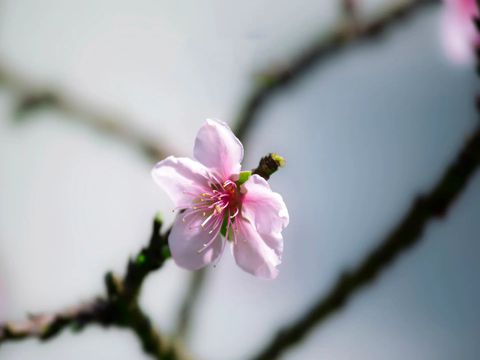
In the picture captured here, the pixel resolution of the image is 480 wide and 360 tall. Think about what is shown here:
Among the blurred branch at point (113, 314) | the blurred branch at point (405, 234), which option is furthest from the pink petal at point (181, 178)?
the blurred branch at point (405, 234)

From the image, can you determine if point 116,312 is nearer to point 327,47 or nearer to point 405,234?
point 405,234

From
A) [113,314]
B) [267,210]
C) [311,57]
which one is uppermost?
[311,57]

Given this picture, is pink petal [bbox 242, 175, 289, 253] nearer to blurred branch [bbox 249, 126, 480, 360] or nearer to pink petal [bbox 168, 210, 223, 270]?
pink petal [bbox 168, 210, 223, 270]

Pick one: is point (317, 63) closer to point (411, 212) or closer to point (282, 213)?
point (411, 212)

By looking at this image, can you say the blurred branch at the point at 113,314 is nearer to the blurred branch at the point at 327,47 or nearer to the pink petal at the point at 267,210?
the pink petal at the point at 267,210

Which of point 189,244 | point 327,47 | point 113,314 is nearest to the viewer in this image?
point 189,244

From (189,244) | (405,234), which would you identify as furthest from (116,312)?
(405,234)

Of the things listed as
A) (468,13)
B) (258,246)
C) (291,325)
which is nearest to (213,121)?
(258,246)
